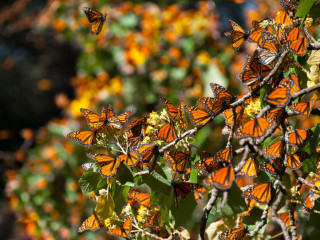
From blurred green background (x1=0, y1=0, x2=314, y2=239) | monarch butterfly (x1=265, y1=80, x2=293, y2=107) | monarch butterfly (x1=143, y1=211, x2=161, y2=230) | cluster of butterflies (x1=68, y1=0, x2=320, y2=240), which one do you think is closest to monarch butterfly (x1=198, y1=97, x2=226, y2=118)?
cluster of butterflies (x1=68, y1=0, x2=320, y2=240)

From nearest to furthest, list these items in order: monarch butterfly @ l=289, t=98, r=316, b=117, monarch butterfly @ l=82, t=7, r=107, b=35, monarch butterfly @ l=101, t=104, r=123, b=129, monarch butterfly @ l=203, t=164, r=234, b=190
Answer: monarch butterfly @ l=203, t=164, r=234, b=190
monarch butterfly @ l=289, t=98, r=316, b=117
monarch butterfly @ l=101, t=104, r=123, b=129
monarch butterfly @ l=82, t=7, r=107, b=35

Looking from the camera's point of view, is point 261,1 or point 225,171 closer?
point 225,171

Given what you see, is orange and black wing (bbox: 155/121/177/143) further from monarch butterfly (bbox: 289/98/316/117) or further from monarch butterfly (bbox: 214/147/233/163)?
monarch butterfly (bbox: 289/98/316/117)

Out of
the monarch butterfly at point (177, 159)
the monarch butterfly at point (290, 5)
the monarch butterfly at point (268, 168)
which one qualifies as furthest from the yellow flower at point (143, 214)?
the monarch butterfly at point (290, 5)

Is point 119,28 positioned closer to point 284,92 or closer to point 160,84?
point 160,84

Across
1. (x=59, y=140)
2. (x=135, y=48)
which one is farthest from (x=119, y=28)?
(x=59, y=140)

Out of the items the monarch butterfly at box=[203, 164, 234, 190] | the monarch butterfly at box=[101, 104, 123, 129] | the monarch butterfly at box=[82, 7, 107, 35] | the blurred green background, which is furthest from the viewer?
the blurred green background
